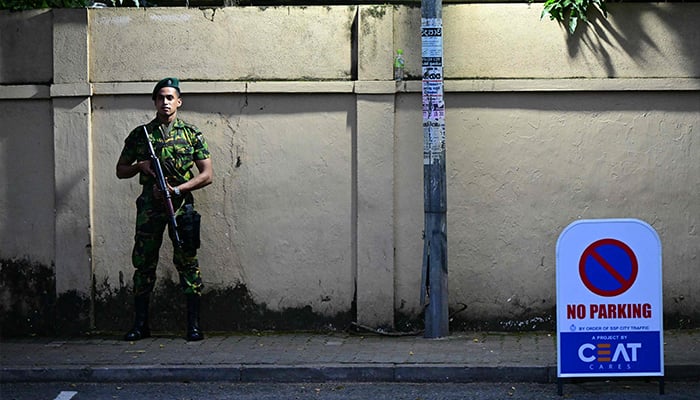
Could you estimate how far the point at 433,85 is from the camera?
373 inches

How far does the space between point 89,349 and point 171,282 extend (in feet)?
3.37

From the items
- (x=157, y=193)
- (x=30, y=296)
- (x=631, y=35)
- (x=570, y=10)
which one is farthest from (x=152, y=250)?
(x=631, y=35)

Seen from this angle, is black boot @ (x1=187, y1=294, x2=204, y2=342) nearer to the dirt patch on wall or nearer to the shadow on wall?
the dirt patch on wall

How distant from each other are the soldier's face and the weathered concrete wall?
0.48 metres

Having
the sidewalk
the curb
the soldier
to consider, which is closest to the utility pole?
the sidewalk

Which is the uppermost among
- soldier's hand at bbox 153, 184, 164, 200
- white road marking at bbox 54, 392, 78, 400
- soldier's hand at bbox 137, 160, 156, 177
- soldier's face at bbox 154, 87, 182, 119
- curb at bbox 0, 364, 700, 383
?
soldier's face at bbox 154, 87, 182, 119

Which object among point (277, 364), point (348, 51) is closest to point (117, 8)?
point (348, 51)

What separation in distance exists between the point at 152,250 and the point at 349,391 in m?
2.43

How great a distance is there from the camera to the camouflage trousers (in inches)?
378

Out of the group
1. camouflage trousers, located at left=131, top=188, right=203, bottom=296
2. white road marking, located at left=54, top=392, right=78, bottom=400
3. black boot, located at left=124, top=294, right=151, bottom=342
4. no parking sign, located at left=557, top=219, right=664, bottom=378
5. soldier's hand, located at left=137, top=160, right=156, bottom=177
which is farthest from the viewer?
black boot, located at left=124, top=294, right=151, bottom=342

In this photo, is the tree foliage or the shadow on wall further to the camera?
the shadow on wall

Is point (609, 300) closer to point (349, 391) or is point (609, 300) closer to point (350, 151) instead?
point (349, 391)

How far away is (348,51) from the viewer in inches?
392

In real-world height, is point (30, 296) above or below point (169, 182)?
below
